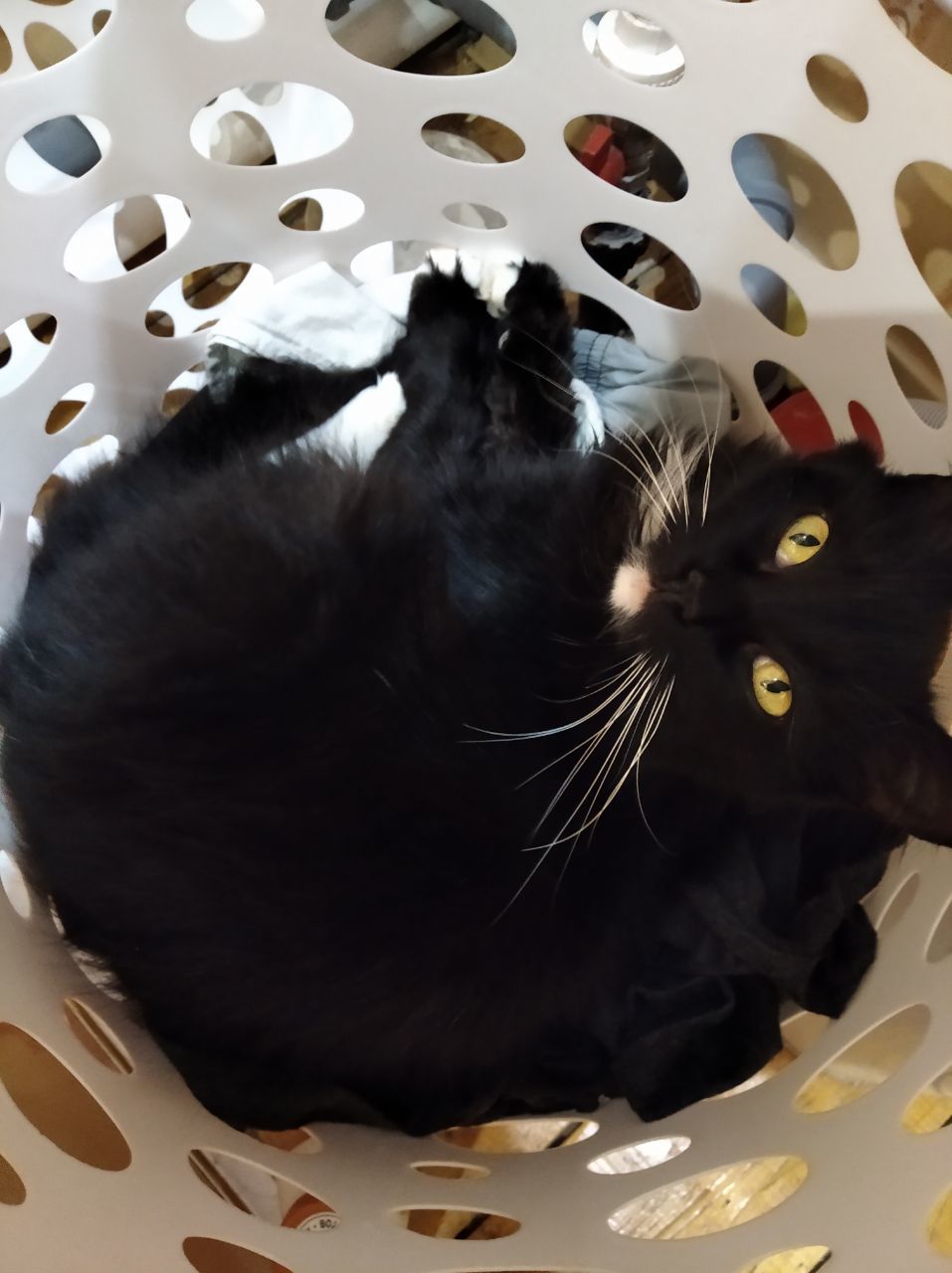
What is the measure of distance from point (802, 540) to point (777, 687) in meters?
0.13

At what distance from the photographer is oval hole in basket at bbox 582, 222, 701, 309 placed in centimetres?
131

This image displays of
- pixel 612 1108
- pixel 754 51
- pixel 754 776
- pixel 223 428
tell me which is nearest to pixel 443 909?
pixel 754 776

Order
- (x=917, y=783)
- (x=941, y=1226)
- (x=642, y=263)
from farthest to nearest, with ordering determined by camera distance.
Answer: (x=642, y=263) → (x=941, y=1226) → (x=917, y=783)

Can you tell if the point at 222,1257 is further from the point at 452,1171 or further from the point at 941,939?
the point at 941,939

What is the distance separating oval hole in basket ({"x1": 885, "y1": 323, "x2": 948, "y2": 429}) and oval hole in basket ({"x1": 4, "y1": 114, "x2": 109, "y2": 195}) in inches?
36.1

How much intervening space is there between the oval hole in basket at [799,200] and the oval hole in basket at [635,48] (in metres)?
0.13

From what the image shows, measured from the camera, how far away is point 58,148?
1235 millimetres

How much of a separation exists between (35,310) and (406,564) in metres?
0.57

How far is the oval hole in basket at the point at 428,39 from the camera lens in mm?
1317

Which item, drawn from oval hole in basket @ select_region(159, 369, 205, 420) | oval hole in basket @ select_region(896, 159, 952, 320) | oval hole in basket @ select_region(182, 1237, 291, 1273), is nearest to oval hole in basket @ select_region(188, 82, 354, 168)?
oval hole in basket @ select_region(159, 369, 205, 420)

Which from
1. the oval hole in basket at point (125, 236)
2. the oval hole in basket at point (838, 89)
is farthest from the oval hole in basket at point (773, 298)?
the oval hole in basket at point (125, 236)

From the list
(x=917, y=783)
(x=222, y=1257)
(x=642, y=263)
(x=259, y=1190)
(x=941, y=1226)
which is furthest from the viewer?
(x=642, y=263)

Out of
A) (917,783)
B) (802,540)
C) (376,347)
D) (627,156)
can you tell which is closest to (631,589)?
(802,540)

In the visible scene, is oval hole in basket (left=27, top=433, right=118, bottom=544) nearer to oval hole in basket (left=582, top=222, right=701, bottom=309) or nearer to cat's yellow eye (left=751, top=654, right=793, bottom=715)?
oval hole in basket (left=582, top=222, right=701, bottom=309)
